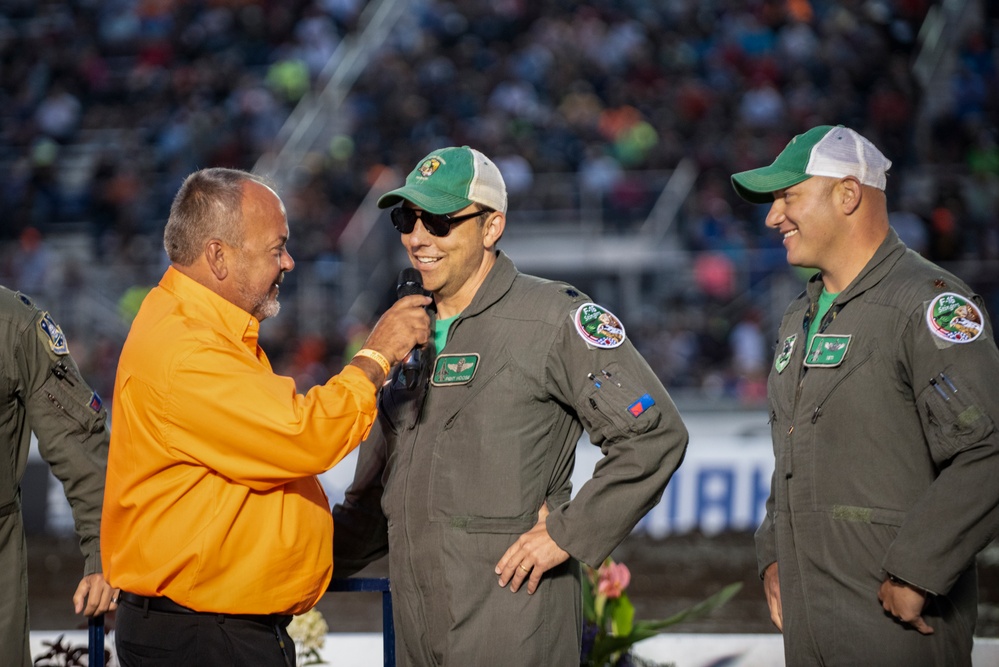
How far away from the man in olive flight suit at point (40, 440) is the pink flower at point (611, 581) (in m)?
1.98

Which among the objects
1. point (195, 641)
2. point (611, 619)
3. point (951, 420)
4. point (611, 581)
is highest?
point (951, 420)

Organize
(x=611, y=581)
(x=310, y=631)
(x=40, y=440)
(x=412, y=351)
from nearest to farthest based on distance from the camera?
(x=412, y=351), (x=40, y=440), (x=310, y=631), (x=611, y=581)

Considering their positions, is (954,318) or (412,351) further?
(412,351)

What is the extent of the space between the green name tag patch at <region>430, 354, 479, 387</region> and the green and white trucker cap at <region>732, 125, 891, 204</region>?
105 centimetres

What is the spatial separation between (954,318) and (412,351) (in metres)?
1.59

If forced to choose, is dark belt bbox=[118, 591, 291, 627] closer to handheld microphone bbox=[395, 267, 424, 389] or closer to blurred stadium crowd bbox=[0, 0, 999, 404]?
handheld microphone bbox=[395, 267, 424, 389]

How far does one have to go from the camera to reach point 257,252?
3652mm

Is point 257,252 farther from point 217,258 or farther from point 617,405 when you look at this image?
point 617,405

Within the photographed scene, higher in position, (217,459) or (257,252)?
(257,252)

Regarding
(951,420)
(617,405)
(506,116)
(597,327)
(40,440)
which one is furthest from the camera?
(506,116)

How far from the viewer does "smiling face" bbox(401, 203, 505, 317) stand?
363 centimetres

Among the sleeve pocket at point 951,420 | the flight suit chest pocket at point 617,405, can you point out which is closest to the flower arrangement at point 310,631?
the flight suit chest pocket at point 617,405

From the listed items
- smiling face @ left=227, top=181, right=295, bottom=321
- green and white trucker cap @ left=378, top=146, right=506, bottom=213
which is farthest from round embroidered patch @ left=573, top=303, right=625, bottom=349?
smiling face @ left=227, top=181, right=295, bottom=321

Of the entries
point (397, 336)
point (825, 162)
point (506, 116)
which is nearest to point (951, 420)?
point (825, 162)
